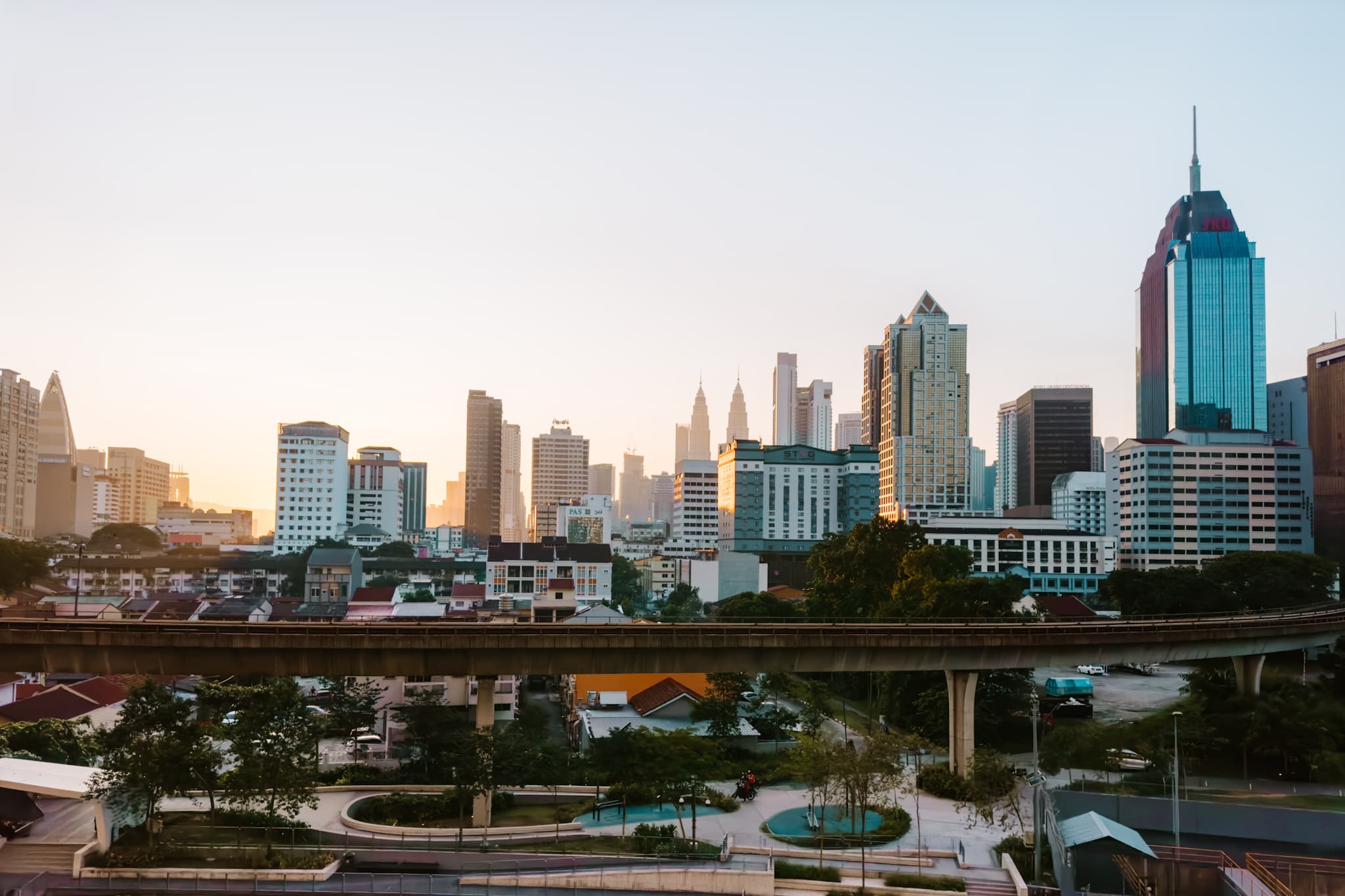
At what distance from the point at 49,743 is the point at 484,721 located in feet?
69.0

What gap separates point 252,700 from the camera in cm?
3666

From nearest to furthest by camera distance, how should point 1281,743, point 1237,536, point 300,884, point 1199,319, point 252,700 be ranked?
point 300,884 < point 252,700 < point 1281,743 < point 1237,536 < point 1199,319

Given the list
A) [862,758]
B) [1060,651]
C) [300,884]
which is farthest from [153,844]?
[1060,651]

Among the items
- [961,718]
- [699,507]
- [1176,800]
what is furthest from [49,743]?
[699,507]

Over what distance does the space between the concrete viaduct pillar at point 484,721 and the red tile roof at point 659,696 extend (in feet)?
54.3

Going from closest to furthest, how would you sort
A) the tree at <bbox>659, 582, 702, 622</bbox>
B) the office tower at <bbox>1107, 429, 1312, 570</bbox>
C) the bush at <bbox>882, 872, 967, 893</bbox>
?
the bush at <bbox>882, 872, 967, 893</bbox> → the tree at <bbox>659, 582, 702, 622</bbox> → the office tower at <bbox>1107, 429, 1312, 570</bbox>

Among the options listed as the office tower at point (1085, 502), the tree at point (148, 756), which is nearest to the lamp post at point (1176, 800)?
the tree at point (148, 756)

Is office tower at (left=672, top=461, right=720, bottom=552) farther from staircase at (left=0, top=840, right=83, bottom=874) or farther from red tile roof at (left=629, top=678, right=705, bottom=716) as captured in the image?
staircase at (left=0, top=840, right=83, bottom=874)

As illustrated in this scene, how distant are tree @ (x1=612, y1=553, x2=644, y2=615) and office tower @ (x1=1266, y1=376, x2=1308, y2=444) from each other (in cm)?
12871

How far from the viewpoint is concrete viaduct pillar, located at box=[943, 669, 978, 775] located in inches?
1634

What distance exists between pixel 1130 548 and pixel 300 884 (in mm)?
138297

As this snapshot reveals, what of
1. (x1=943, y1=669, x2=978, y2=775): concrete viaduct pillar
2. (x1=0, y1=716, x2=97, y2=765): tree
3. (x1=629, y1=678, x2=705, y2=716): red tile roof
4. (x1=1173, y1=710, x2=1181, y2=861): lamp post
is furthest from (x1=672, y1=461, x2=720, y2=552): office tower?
(x1=1173, y1=710, x2=1181, y2=861): lamp post

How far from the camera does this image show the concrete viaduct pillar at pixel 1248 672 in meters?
52.2

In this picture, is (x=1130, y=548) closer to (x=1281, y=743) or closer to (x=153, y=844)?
(x=1281, y=743)
